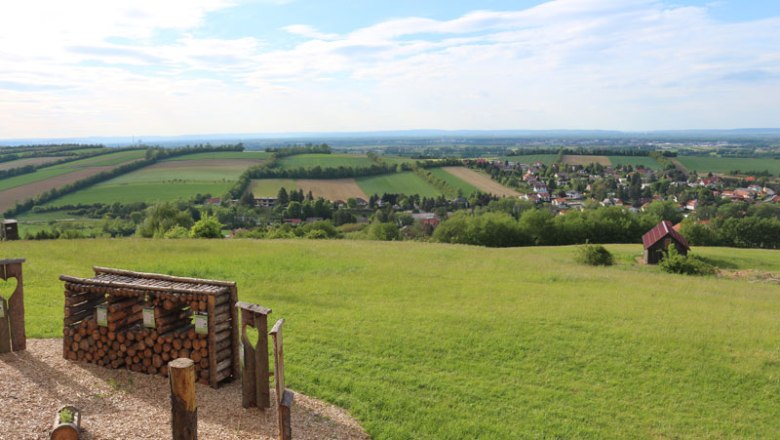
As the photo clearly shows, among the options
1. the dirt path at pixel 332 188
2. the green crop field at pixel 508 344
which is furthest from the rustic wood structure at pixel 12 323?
the dirt path at pixel 332 188

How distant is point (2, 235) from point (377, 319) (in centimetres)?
2870

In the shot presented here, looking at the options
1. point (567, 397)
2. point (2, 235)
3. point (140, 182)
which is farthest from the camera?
point (140, 182)

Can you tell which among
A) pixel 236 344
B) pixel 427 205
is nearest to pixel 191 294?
pixel 236 344

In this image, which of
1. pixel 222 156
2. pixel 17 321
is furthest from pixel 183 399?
pixel 222 156

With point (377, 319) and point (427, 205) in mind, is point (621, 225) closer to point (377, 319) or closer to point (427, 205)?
point (427, 205)

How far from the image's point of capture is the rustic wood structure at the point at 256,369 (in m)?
9.84

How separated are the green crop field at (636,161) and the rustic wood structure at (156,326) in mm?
177649

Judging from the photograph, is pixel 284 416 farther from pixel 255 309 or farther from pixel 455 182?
pixel 455 182

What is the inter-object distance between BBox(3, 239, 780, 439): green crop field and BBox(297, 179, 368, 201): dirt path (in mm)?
75790

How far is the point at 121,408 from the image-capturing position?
9.46 meters

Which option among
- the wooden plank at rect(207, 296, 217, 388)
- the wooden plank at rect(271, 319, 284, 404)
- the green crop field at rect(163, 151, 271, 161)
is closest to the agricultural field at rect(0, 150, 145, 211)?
the green crop field at rect(163, 151, 271, 161)

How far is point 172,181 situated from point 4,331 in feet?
326

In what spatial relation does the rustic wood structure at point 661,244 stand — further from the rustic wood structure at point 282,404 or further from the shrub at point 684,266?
the rustic wood structure at point 282,404

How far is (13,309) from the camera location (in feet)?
38.8
